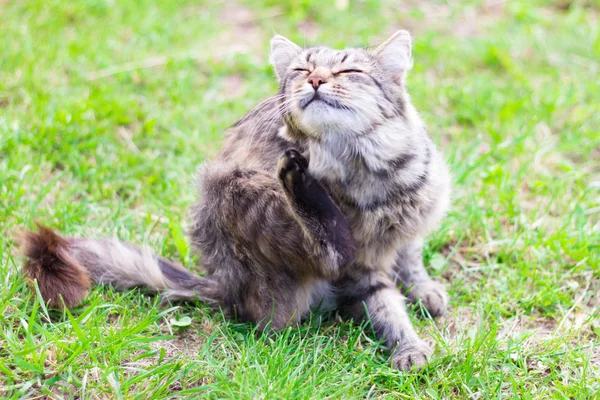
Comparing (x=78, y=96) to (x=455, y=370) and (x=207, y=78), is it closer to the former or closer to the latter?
(x=207, y=78)

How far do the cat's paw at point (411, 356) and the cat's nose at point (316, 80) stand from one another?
49.2 inches

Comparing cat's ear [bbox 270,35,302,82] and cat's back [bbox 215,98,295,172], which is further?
cat's ear [bbox 270,35,302,82]

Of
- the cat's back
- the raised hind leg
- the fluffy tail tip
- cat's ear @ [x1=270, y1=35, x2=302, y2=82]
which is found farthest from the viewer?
cat's ear @ [x1=270, y1=35, x2=302, y2=82]

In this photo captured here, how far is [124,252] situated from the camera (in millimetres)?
3391

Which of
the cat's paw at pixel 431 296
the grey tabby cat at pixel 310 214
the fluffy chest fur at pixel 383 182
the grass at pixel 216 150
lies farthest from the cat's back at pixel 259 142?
the cat's paw at pixel 431 296

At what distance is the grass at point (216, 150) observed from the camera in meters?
2.84

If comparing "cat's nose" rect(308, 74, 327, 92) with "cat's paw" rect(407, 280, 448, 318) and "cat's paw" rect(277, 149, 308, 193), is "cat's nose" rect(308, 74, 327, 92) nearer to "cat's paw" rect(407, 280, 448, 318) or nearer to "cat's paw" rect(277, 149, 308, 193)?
"cat's paw" rect(277, 149, 308, 193)

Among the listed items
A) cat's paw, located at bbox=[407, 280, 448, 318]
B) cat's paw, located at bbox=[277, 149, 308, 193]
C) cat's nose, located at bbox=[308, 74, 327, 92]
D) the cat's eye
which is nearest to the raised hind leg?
cat's paw, located at bbox=[277, 149, 308, 193]

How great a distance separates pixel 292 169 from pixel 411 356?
99 cm

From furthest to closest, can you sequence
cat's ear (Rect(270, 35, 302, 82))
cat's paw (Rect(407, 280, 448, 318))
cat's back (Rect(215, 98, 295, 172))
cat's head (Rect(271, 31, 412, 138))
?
cat's paw (Rect(407, 280, 448, 318))
cat's ear (Rect(270, 35, 302, 82))
cat's back (Rect(215, 98, 295, 172))
cat's head (Rect(271, 31, 412, 138))

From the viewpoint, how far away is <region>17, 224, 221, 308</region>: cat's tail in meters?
3.13

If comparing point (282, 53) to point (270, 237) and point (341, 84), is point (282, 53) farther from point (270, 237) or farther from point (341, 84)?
point (270, 237)

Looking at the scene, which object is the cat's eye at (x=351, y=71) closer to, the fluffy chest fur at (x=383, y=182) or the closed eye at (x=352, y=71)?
the closed eye at (x=352, y=71)

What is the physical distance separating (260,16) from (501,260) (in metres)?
3.57
